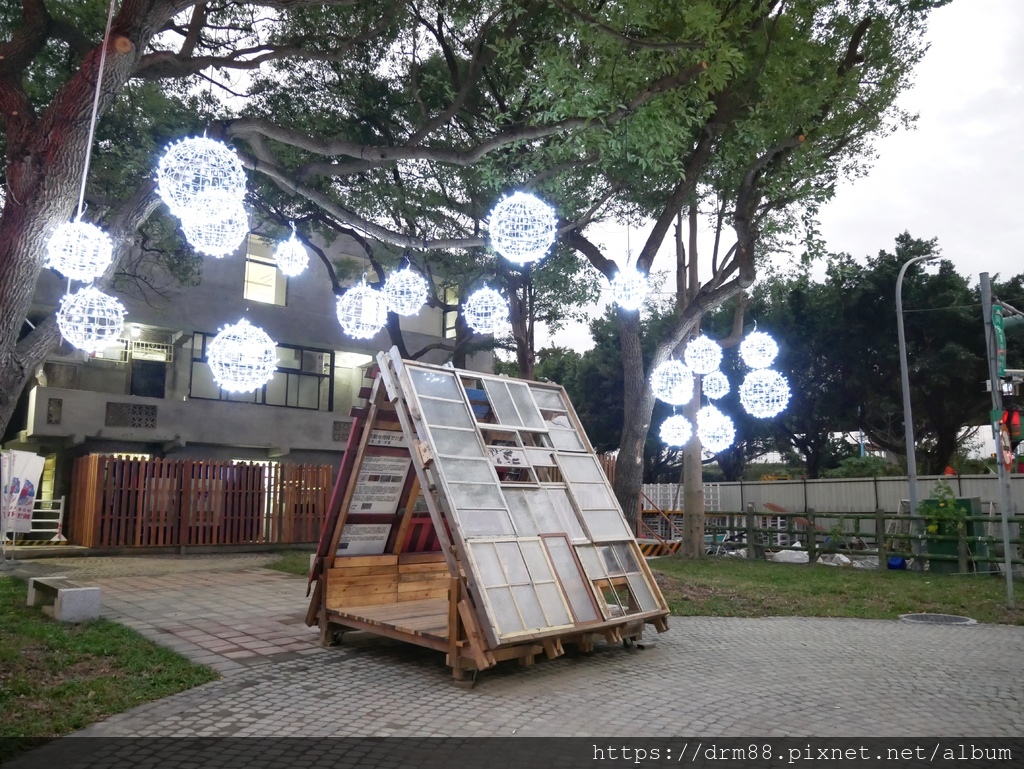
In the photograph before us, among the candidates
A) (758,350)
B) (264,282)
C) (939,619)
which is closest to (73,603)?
(939,619)

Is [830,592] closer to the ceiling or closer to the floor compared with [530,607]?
closer to the floor

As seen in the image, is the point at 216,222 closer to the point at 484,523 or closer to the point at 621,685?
the point at 484,523

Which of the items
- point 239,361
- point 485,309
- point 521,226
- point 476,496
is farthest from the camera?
point 239,361

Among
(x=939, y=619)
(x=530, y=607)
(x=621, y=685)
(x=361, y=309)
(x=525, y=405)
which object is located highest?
(x=361, y=309)

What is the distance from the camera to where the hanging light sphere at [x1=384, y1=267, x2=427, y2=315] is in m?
10.7

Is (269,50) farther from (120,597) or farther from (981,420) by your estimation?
(981,420)

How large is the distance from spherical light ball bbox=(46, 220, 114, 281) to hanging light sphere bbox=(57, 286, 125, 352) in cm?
→ 39

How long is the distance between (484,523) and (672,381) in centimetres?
727

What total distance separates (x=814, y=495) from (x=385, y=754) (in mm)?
22203

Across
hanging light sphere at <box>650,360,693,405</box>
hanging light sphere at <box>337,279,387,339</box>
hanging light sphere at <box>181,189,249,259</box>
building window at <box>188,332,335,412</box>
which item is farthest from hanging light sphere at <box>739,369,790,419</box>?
building window at <box>188,332,335,412</box>

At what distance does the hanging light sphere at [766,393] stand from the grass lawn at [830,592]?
309 cm

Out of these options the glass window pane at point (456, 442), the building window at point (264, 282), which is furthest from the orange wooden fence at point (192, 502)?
the glass window pane at point (456, 442)

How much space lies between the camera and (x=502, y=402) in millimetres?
8070

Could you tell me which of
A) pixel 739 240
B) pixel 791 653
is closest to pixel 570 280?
pixel 739 240
